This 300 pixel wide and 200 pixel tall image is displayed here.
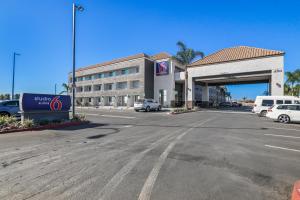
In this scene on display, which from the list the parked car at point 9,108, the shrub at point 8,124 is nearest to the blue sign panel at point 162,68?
the parked car at point 9,108

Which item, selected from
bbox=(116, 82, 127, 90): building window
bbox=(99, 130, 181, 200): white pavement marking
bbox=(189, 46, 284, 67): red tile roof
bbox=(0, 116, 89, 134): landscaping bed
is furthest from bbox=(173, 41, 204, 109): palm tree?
bbox=(99, 130, 181, 200): white pavement marking

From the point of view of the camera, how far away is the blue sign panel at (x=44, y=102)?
11904mm

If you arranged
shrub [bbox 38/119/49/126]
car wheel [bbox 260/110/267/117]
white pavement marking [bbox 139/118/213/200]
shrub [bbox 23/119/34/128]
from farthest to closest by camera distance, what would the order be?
car wheel [bbox 260/110/267/117], shrub [bbox 38/119/49/126], shrub [bbox 23/119/34/128], white pavement marking [bbox 139/118/213/200]

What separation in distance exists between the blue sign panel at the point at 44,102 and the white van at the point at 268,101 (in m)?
19.7

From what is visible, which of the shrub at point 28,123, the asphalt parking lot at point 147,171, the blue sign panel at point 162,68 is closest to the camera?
the asphalt parking lot at point 147,171

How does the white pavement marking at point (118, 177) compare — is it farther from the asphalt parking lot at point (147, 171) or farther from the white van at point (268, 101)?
the white van at point (268, 101)

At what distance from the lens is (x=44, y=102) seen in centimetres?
1288

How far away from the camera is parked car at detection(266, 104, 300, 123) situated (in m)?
15.0

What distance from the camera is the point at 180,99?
43719 mm

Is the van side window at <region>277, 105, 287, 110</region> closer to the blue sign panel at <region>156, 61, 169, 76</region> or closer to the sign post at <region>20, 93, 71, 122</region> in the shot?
the sign post at <region>20, 93, 71, 122</region>

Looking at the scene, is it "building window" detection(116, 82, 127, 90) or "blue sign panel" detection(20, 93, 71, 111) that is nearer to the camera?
"blue sign panel" detection(20, 93, 71, 111)

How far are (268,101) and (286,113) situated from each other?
5721mm

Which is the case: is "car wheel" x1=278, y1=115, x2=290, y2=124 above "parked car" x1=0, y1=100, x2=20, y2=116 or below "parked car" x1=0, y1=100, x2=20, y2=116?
below

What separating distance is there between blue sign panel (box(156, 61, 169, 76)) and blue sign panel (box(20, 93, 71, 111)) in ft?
90.8
